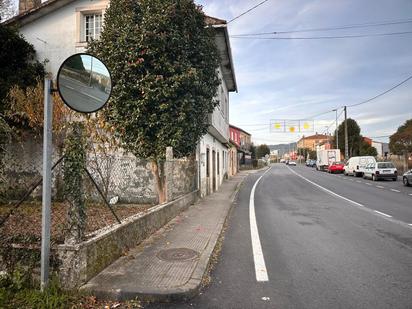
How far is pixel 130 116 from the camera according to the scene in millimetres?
10680

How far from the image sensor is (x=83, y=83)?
14.0 ft

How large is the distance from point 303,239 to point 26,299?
543 cm

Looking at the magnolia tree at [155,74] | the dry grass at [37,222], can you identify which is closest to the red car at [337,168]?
the magnolia tree at [155,74]

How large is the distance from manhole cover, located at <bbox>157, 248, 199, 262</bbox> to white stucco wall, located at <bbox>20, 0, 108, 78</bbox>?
34.9 ft

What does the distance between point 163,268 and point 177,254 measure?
83 centimetres

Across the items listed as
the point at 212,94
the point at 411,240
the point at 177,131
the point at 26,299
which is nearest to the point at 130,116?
the point at 177,131

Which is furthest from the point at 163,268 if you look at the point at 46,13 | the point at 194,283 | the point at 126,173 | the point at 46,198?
the point at 46,13

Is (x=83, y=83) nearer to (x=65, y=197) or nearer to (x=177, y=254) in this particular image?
(x=65, y=197)

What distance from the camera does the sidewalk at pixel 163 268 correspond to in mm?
4258

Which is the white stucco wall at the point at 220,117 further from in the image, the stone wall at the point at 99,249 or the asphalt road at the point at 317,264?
the stone wall at the point at 99,249

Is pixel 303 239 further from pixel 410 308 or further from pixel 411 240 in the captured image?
pixel 410 308

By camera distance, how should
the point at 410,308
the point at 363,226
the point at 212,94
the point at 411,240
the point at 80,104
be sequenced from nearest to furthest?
the point at 410,308 < the point at 80,104 < the point at 411,240 < the point at 363,226 < the point at 212,94

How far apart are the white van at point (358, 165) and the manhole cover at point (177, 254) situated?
98.1ft

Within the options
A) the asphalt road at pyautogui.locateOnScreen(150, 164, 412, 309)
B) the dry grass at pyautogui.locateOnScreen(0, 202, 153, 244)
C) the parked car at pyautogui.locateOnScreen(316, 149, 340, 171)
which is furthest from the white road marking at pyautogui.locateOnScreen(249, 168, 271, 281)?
the parked car at pyautogui.locateOnScreen(316, 149, 340, 171)
